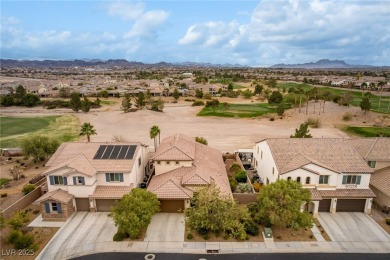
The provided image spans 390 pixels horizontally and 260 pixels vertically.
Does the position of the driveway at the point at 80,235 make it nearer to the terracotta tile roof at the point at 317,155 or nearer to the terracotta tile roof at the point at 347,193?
the terracotta tile roof at the point at 317,155

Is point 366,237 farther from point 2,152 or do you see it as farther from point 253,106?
point 253,106

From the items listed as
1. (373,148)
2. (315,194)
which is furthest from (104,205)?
(373,148)

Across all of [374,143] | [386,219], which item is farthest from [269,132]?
[386,219]

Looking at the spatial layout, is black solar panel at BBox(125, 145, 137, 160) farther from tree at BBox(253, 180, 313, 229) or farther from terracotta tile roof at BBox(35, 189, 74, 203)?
tree at BBox(253, 180, 313, 229)

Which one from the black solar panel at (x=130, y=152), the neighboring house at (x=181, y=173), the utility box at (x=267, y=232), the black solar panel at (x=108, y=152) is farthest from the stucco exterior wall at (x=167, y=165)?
the utility box at (x=267, y=232)

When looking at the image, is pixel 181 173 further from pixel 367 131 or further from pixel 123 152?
pixel 367 131

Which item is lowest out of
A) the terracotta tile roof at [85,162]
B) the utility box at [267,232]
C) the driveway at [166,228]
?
the driveway at [166,228]

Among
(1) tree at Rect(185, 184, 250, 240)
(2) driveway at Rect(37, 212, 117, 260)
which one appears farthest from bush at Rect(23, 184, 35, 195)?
(1) tree at Rect(185, 184, 250, 240)
